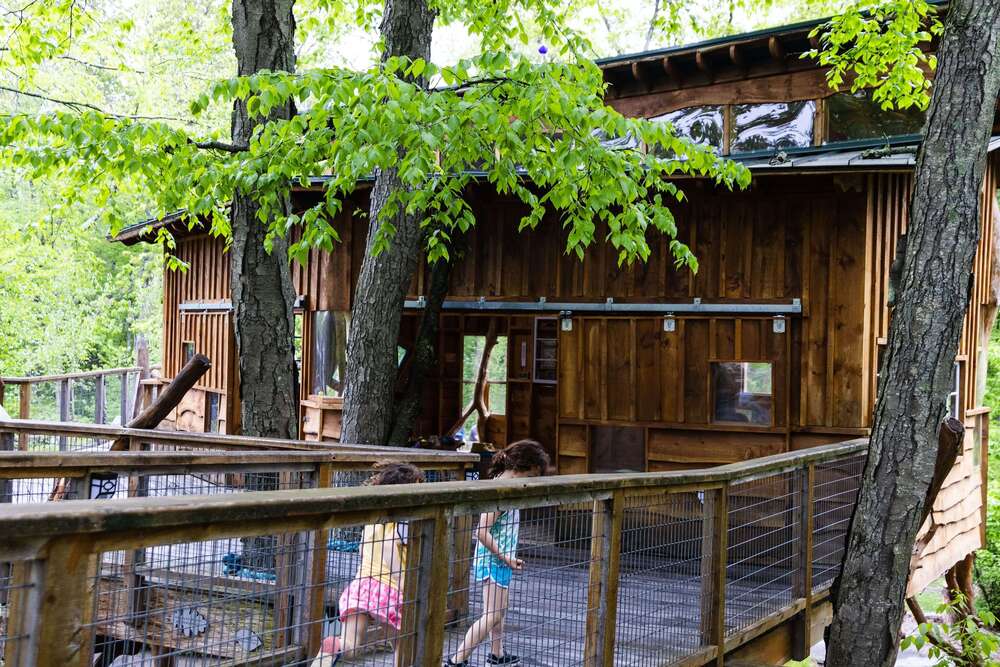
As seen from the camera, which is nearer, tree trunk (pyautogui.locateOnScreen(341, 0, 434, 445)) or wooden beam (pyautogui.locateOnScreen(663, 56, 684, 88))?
tree trunk (pyautogui.locateOnScreen(341, 0, 434, 445))

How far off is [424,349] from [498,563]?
8.04 metres

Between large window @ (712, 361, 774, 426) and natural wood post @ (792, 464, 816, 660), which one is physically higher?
large window @ (712, 361, 774, 426)

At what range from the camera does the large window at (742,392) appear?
11.6 meters

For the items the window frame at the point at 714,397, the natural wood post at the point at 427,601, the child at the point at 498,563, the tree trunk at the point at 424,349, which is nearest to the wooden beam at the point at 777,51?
the window frame at the point at 714,397

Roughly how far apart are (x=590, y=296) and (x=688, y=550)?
6.70 meters

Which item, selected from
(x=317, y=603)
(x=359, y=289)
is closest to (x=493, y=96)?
(x=359, y=289)

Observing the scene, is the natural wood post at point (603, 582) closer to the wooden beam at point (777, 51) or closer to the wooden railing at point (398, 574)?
the wooden railing at point (398, 574)

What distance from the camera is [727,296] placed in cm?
1173

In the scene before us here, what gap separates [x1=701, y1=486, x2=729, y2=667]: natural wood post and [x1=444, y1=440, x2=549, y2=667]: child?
0.95m

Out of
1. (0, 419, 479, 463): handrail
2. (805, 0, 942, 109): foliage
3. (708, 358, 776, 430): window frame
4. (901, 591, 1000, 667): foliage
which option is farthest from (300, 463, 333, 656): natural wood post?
(805, 0, 942, 109): foliage

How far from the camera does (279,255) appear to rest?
362 inches

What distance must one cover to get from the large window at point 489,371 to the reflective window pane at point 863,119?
6.12 m

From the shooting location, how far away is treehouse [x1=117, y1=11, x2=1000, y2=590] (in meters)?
11.2

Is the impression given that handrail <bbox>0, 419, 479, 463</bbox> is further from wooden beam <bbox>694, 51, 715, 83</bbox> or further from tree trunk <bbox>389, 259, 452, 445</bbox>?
wooden beam <bbox>694, 51, 715, 83</bbox>
